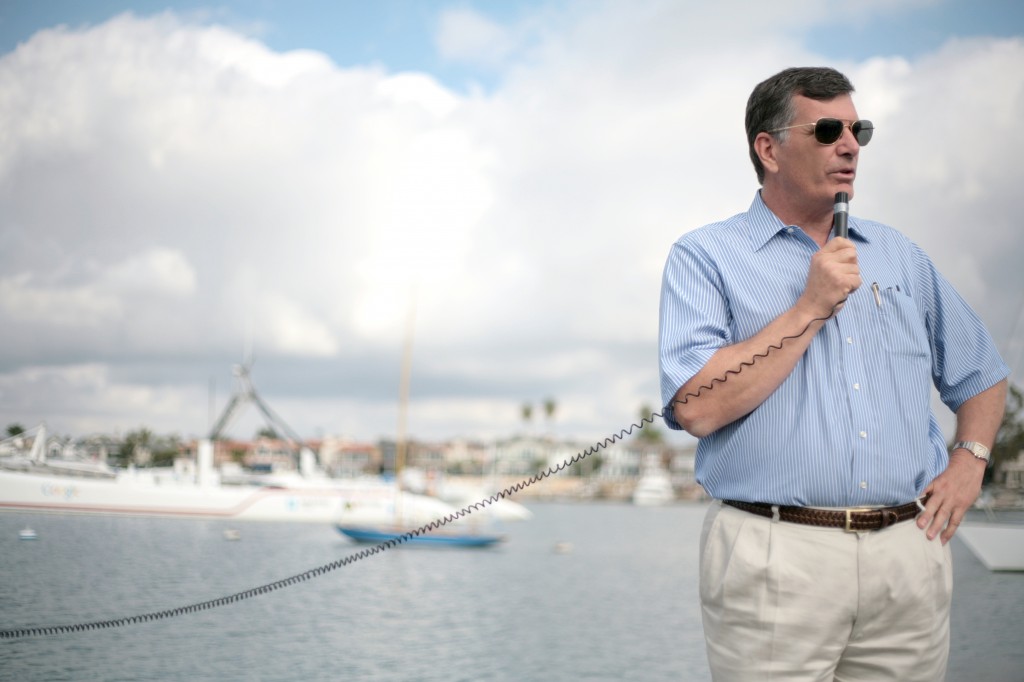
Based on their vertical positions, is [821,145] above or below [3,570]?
above

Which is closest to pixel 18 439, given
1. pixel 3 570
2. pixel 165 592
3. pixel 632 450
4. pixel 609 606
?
pixel 3 570

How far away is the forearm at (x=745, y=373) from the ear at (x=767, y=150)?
397mm

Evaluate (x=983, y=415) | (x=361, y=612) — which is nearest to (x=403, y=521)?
(x=361, y=612)

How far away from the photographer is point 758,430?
5.93ft

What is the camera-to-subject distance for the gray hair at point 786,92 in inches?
75.7

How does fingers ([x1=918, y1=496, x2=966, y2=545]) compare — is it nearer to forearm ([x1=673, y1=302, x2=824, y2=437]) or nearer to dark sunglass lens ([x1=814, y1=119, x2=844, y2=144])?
forearm ([x1=673, y1=302, x2=824, y2=437])

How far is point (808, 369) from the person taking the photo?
5.94 feet

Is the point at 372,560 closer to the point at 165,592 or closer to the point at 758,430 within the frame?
the point at 165,592

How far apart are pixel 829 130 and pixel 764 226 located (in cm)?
23

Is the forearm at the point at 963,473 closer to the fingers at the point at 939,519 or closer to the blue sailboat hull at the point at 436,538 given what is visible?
the fingers at the point at 939,519

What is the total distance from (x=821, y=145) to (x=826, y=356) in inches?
17.0

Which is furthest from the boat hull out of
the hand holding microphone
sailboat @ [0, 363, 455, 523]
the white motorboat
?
the white motorboat

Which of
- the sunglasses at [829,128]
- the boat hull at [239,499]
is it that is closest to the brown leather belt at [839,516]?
the sunglasses at [829,128]

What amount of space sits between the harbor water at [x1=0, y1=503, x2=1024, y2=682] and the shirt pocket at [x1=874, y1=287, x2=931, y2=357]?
529 cm
